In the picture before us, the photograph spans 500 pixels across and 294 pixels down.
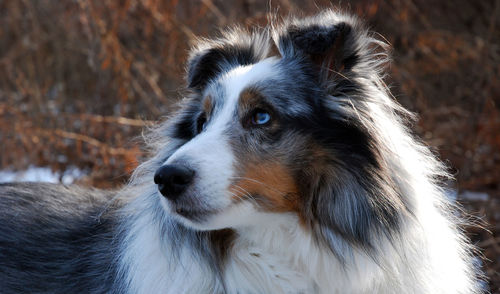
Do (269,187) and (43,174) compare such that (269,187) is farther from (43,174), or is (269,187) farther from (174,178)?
(43,174)

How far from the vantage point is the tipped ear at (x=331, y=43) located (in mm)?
2797

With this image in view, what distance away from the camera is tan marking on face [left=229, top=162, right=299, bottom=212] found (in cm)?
259

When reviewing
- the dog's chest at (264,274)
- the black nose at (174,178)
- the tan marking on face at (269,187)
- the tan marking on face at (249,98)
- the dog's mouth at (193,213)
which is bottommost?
the dog's chest at (264,274)

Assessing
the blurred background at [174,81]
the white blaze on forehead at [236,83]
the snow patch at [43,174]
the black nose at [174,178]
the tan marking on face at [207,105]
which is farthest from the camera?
the snow patch at [43,174]

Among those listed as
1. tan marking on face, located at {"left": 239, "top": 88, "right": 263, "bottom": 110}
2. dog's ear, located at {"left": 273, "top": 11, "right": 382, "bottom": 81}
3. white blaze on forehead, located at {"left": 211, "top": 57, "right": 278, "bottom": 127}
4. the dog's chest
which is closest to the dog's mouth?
the dog's chest

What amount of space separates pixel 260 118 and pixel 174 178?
1.81ft

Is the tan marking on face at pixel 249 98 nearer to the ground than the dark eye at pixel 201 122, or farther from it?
farther from it

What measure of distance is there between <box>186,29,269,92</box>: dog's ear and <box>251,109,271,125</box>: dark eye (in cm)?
62

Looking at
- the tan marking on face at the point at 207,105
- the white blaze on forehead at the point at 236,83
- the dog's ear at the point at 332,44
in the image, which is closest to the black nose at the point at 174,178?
the white blaze on forehead at the point at 236,83

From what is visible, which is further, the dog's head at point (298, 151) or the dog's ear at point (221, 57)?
the dog's ear at point (221, 57)

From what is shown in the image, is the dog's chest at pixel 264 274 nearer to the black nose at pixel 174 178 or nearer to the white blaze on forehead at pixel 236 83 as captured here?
the black nose at pixel 174 178

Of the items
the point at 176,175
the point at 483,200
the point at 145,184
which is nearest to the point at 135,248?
the point at 145,184

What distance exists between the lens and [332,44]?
2.82 m

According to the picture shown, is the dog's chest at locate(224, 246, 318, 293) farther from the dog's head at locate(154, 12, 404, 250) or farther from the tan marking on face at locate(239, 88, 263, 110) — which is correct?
the tan marking on face at locate(239, 88, 263, 110)
